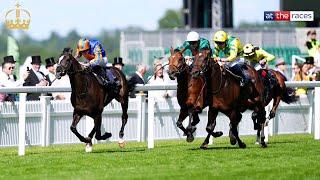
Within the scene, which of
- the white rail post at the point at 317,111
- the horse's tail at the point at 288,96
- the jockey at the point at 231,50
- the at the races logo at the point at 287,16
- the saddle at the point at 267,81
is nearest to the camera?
the jockey at the point at 231,50

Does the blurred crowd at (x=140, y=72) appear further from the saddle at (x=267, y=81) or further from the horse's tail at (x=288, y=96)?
the horse's tail at (x=288, y=96)

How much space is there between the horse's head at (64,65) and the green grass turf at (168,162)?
1.25 meters

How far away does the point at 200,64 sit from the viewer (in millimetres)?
19344

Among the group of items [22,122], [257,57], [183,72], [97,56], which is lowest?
[22,122]

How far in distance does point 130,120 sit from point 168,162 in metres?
6.70

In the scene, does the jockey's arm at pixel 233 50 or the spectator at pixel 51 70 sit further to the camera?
the spectator at pixel 51 70

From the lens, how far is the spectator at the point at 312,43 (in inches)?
1113

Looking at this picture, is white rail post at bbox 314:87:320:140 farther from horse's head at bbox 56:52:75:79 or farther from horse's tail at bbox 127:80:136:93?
horse's head at bbox 56:52:75:79

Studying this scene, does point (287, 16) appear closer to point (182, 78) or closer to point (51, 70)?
point (51, 70)

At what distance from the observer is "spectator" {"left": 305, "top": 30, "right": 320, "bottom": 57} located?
28281mm

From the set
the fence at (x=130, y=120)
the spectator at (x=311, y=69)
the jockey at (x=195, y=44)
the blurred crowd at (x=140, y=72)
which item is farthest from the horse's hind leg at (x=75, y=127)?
the spectator at (x=311, y=69)

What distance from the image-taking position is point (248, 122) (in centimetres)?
2544

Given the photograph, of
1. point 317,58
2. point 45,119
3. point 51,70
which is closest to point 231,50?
point 45,119

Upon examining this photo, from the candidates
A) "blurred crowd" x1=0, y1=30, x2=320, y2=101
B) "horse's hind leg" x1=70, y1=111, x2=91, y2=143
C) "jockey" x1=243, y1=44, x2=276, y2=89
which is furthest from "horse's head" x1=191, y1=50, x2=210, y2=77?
"jockey" x1=243, y1=44, x2=276, y2=89
